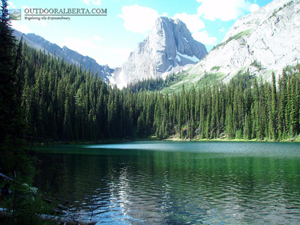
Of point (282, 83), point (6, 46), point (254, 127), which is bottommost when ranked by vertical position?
point (254, 127)

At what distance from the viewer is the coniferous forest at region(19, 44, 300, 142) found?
9294 cm

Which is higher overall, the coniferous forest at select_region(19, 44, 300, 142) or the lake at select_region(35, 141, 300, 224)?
the coniferous forest at select_region(19, 44, 300, 142)

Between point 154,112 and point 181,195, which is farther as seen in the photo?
point 154,112

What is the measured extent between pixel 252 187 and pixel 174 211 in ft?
32.3

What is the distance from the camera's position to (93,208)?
54.1ft

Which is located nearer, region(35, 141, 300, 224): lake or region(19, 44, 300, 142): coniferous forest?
region(35, 141, 300, 224): lake

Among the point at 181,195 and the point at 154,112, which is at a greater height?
the point at 154,112

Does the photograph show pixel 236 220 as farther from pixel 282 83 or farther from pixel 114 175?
pixel 282 83

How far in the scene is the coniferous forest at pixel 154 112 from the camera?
305ft

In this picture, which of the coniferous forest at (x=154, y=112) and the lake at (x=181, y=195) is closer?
the lake at (x=181, y=195)

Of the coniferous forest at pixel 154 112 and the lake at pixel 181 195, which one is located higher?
the coniferous forest at pixel 154 112

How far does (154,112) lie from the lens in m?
156

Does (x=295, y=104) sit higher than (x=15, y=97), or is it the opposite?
(x=295, y=104)

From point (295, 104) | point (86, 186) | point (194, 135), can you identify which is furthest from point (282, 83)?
point (86, 186)
